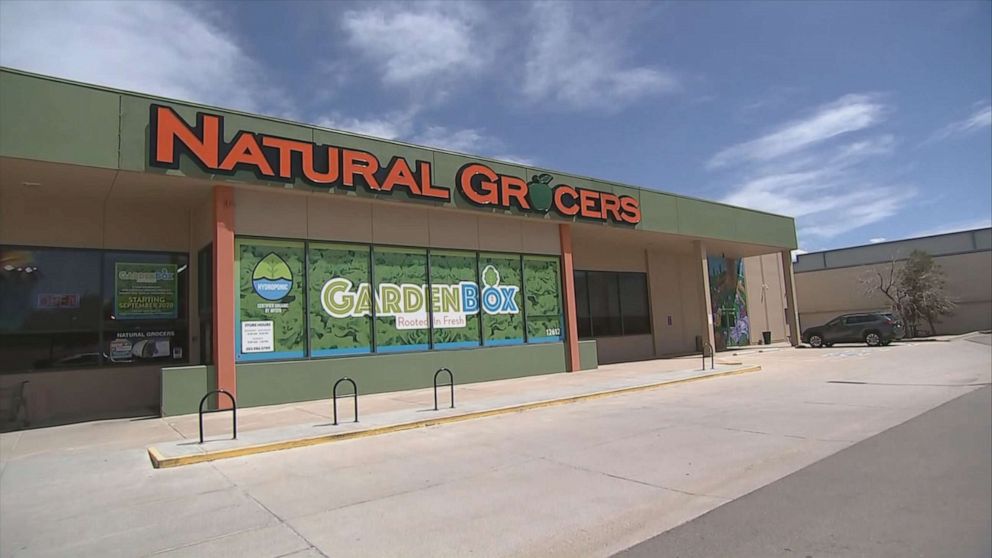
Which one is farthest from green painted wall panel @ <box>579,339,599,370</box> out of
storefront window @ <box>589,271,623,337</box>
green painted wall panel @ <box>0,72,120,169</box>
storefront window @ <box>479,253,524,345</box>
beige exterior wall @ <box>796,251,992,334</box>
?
beige exterior wall @ <box>796,251,992,334</box>

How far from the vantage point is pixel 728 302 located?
3281 centimetres

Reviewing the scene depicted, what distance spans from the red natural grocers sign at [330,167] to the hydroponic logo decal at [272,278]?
2.02 meters

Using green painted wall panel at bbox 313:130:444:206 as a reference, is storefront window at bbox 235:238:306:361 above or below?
below

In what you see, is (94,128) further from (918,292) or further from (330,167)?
(918,292)

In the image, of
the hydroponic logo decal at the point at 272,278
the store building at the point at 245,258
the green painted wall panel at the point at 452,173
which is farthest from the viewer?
the green painted wall panel at the point at 452,173

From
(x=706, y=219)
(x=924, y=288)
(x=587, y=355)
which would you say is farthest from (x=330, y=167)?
(x=924, y=288)

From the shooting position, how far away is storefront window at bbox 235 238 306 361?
14.0 metres

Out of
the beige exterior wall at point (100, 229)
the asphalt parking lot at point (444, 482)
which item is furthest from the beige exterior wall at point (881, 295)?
the beige exterior wall at point (100, 229)

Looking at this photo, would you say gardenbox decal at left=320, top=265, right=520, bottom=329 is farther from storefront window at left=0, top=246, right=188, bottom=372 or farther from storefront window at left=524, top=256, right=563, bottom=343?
storefront window at left=0, top=246, right=188, bottom=372

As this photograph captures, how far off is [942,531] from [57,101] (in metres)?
14.9

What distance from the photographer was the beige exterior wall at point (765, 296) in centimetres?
3509

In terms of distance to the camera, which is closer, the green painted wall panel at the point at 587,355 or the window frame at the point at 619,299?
the green painted wall panel at the point at 587,355

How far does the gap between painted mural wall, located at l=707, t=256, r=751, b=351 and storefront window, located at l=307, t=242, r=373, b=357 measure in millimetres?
20854

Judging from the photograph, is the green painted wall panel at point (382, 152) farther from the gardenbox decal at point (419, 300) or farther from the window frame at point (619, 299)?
the window frame at point (619, 299)
